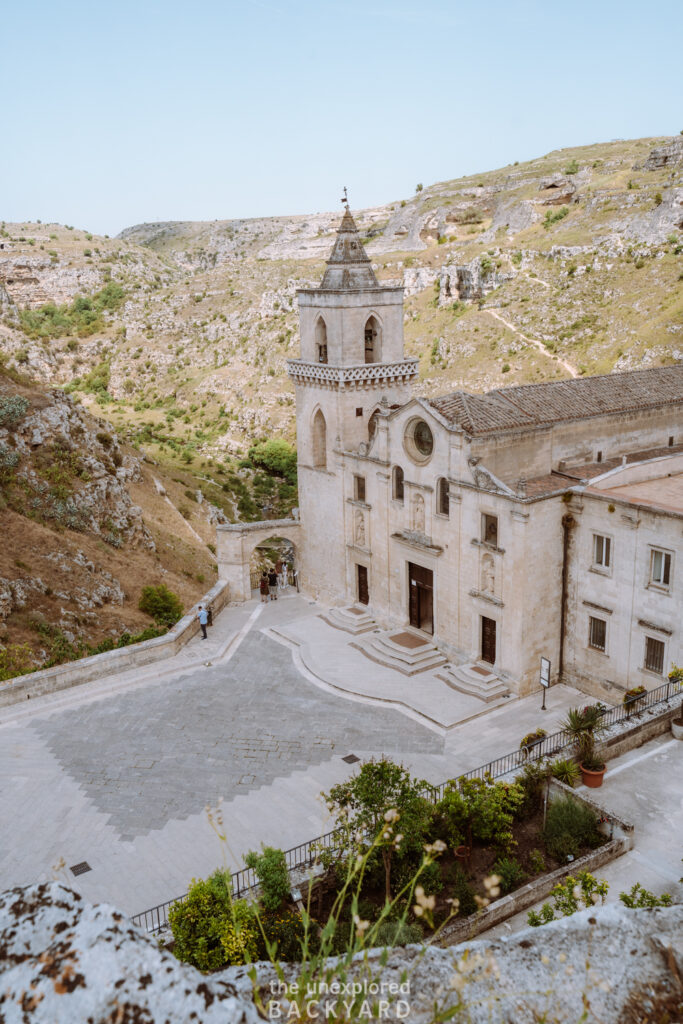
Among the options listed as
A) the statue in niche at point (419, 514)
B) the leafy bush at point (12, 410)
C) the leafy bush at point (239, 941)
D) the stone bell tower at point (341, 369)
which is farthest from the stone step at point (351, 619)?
the leafy bush at point (12, 410)

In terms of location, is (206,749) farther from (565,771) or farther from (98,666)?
(565,771)

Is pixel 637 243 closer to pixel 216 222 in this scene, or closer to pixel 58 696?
pixel 58 696

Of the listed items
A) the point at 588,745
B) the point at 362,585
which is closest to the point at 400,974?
the point at 588,745

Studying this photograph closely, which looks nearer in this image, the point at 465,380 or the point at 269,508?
the point at 269,508

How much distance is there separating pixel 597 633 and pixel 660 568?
342 centimetres

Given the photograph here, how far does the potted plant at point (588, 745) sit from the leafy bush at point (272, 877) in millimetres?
7119

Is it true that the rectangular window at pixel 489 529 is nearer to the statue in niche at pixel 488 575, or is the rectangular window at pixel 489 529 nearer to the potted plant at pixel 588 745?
the statue in niche at pixel 488 575

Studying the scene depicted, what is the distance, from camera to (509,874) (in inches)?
577

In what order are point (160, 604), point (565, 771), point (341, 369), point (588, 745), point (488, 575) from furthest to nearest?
point (160, 604), point (341, 369), point (488, 575), point (588, 745), point (565, 771)

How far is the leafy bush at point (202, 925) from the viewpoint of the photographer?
12211mm

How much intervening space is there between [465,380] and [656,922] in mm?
72273

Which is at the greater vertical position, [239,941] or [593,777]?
[239,941]

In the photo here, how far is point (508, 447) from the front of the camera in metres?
25.8

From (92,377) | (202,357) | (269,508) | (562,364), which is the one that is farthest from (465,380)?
(92,377)
